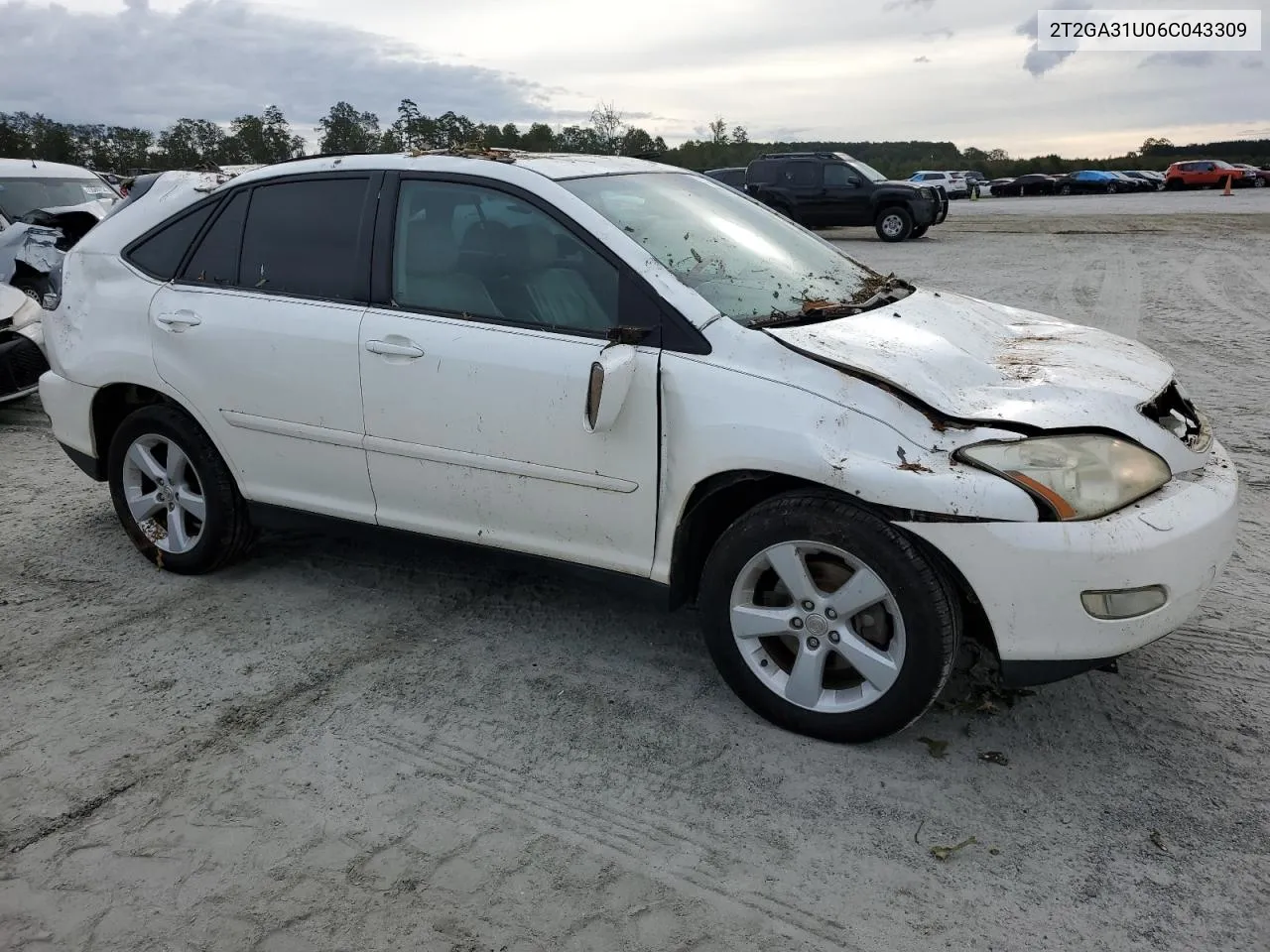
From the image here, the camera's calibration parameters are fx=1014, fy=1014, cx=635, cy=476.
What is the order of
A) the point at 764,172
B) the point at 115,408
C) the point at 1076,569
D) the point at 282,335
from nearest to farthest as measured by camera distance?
the point at 1076,569, the point at 282,335, the point at 115,408, the point at 764,172

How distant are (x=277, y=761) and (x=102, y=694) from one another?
873mm

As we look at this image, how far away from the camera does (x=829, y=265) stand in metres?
3.99

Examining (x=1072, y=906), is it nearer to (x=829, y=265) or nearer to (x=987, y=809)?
(x=987, y=809)

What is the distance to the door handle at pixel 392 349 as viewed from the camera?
3.54 metres

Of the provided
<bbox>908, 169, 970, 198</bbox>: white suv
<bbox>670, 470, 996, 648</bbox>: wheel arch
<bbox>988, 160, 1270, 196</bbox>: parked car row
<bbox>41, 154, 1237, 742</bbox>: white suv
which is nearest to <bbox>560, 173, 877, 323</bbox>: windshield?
<bbox>41, 154, 1237, 742</bbox>: white suv

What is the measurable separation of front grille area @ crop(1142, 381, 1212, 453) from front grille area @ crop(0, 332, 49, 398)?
7.40m

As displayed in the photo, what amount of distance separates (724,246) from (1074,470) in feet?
4.85

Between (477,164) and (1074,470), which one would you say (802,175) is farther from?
(1074,470)

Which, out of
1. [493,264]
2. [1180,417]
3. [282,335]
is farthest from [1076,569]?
[282,335]

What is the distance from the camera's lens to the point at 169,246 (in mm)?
4262

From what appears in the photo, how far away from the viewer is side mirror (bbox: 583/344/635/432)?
10.1ft

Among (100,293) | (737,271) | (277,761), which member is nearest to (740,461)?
(737,271)

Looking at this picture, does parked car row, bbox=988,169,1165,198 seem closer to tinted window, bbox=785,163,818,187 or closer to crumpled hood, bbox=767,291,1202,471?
tinted window, bbox=785,163,818,187

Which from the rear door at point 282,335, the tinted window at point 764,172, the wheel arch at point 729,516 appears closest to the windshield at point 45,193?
the rear door at point 282,335
